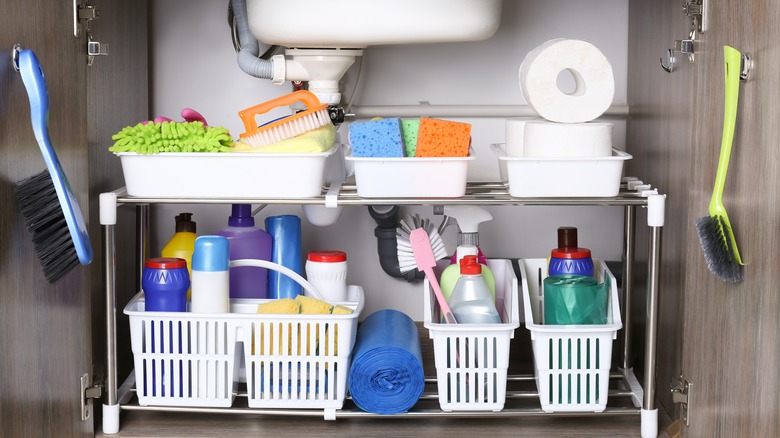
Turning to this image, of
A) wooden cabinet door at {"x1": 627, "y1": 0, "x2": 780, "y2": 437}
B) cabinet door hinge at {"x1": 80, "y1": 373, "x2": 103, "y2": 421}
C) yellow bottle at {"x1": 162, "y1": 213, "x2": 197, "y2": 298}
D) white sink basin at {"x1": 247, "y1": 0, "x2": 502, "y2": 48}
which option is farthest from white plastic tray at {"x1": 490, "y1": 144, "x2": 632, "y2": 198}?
cabinet door hinge at {"x1": 80, "y1": 373, "x2": 103, "y2": 421}

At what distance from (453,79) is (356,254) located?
38 cm

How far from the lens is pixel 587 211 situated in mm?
1935

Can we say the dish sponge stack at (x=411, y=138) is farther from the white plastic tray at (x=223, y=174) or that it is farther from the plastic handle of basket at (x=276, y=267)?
the plastic handle of basket at (x=276, y=267)

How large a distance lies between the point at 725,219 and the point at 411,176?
0.45 metres

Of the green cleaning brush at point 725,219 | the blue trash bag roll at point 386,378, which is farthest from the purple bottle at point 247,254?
the green cleaning brush at point 725,219

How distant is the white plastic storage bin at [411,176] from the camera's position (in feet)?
4.70

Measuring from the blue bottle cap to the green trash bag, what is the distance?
0.48 metres

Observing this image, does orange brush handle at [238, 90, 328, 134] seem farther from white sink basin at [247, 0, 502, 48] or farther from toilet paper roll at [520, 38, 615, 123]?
toilet paper roll at [520, 38, 615, 123]

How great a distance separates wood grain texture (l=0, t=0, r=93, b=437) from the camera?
3.83 ft

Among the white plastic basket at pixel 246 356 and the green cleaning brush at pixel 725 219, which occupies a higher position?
the green cleaning brush at pixel 725 219

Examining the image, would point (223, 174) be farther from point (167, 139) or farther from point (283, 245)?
point (283, 245)

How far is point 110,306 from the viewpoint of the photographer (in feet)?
4.84

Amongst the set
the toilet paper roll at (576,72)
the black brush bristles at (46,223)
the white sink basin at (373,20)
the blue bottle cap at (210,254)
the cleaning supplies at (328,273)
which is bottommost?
the cleaning supplies at (328,273)

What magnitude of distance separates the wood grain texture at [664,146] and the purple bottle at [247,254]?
65cm
